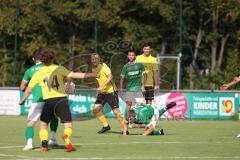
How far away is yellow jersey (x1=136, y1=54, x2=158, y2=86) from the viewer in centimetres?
2608

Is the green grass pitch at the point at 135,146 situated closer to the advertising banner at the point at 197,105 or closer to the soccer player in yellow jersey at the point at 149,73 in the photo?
the soccer player in yellow jersey at the point at 149,73

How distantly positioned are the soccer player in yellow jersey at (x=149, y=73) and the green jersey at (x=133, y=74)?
111 centimetres

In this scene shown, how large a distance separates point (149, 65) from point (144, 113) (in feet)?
13.0

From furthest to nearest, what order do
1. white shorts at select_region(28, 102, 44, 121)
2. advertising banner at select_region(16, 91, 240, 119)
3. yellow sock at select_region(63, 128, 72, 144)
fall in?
advertising banner at select_region(16, 91, 240, 119)
white shorts at select_region(28, 102, 44, 121)
yellow sock at select_region(63, 128, 72, 144)

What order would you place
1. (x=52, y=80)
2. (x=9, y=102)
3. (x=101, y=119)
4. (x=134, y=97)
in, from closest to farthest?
(x=52, y=80)
(x=101, y=119)
(x=134, y=97)
(x=9, y=102)

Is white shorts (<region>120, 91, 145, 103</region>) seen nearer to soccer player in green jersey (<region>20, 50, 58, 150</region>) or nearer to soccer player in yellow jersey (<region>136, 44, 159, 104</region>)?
soccer player in yellow jersey (<region>136, 44, 159, 104</region>)

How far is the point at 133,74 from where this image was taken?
24.8 meters

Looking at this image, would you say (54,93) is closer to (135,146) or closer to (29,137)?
(29,137)

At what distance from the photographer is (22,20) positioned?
52.5 m

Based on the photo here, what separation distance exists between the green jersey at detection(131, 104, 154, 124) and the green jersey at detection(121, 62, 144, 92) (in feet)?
6.39

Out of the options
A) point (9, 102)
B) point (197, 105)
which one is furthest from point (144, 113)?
point (9, 102)

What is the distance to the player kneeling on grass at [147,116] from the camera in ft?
72.2

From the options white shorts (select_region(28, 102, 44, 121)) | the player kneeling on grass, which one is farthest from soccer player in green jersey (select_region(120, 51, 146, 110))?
white shorts (select_region(28, 102, 44, 121))

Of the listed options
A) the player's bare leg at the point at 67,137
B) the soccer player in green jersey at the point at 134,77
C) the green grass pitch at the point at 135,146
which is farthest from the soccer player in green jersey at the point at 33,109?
the soccer player in green jersey at the point at 134,77
